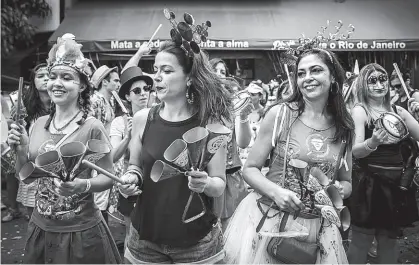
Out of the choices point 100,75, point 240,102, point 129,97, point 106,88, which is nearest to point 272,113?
point 240,102

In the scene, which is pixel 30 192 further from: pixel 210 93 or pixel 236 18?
pixel 236 18

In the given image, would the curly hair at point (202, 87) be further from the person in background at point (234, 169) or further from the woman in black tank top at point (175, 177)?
the person in background at point (234, 169)

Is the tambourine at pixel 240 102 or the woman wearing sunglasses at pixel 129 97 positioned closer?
the tambourine at pixel 240 102

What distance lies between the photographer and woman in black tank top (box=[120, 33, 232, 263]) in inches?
98.3

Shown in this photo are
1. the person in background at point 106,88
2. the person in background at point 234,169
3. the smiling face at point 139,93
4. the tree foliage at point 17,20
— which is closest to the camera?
the person in background at point 234,169

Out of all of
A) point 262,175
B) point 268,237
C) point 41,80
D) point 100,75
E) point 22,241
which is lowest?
point 22,241

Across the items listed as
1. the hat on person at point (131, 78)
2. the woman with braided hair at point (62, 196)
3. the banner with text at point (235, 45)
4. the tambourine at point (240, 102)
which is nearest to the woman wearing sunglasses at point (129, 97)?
the hat on person at point (131, 78)

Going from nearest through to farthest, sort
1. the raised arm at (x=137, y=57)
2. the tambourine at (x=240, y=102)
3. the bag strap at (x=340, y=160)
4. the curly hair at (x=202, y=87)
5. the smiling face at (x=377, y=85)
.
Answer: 1. the curly hair at (x=202, y=87)
2. the bag strap at (x=340, y=160)
3. the tambourine at (x=240, y=102)
4. the smiling face at (x=377, y=85)
5. the raised arm at (x=137, y=57)

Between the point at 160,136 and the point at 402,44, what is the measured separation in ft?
30.4

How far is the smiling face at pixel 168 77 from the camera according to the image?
259 centimetres

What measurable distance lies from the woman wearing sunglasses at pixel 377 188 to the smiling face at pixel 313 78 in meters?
1.44

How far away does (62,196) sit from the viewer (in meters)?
2.80

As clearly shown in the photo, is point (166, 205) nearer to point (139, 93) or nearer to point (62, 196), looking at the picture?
point (62, 196)

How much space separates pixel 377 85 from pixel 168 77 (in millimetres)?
2462
